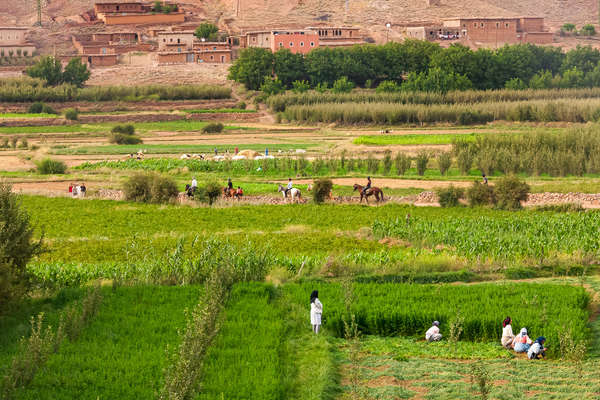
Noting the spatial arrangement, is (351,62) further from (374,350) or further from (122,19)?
(374,350)

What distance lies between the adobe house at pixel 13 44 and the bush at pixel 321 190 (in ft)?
197

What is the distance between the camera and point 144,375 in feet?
35.8

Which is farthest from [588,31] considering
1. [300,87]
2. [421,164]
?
[421,164]

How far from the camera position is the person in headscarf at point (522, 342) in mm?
12672

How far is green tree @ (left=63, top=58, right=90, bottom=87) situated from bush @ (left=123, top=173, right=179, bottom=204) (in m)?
44.1

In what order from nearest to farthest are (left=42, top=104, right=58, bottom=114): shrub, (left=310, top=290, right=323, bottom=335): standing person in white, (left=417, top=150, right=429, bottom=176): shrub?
1. (left=310, top=290, right=323, bottom=335): standing person in white
2. (left=417, top=150, right=429, bottom=176): shrub
3. (left=42, top=104, right=58, bottom=114): shrub

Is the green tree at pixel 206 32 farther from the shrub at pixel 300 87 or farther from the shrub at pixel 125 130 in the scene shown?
the shrub at pixel 125 130

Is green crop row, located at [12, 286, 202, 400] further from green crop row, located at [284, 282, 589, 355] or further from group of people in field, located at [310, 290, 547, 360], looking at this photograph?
green crop row, located at [284, 282, 589, 355]

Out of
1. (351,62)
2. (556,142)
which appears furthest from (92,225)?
(351,62)

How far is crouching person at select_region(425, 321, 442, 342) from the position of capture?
1335 cm

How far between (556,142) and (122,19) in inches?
2269

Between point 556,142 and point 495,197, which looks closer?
point 495,197

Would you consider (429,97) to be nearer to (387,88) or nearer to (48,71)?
(387,88)

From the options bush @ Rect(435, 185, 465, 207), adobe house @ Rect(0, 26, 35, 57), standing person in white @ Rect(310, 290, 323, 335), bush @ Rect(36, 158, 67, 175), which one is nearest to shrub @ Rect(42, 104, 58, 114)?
adobe house @ Rect(0, 26, 35, 57)
